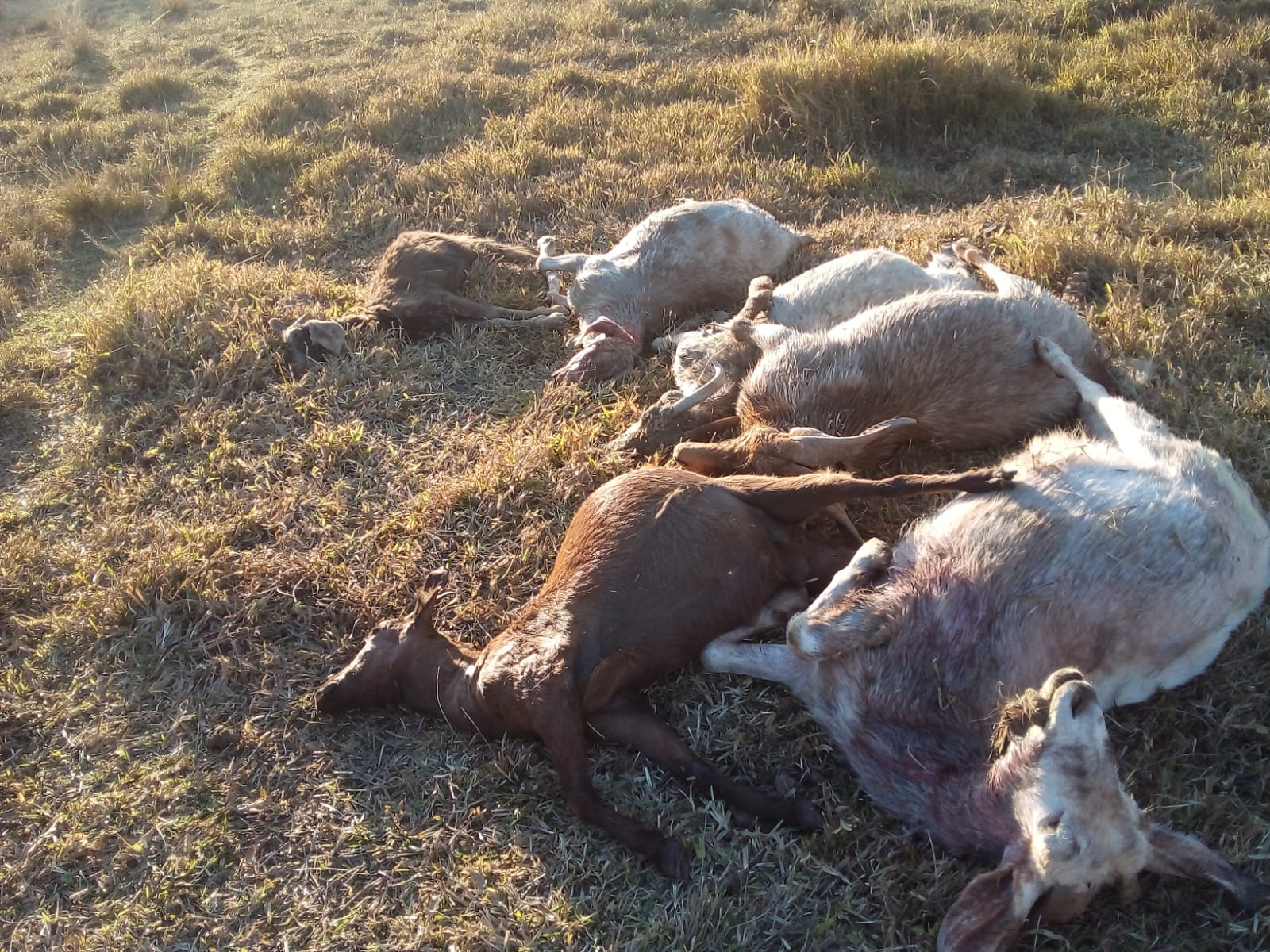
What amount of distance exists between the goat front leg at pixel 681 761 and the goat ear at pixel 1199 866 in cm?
86

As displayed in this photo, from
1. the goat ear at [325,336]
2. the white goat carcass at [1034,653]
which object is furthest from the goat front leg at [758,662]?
the goat ear at [325,336]

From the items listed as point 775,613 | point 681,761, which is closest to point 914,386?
point 775,613

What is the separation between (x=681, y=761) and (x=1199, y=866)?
1.37 m

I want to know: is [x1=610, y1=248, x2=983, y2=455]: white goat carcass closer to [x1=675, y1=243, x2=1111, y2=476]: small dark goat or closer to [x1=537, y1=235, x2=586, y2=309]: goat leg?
[x1=675, y1=243, x2=1111, y2=476]: small dark goat

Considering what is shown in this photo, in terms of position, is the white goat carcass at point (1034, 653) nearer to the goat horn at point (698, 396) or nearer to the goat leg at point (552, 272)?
the goat horn at point (698, 396)

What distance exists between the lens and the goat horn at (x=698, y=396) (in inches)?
159

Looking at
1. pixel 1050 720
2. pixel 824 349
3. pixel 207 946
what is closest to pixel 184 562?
pixel 207 946

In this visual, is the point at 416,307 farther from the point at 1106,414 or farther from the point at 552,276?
the point at 1106,414

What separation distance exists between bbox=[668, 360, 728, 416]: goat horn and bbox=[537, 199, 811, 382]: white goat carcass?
1.10 metres

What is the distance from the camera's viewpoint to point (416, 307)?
17.3 feet

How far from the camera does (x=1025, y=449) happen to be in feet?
11.7

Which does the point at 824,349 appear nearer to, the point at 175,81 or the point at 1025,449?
the point at 1025,449

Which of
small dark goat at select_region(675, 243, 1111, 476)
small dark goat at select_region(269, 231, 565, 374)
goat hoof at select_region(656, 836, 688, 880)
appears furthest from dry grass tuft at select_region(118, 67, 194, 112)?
goat hoof at select_region(656, 836, 688, 880)

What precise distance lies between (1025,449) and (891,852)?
1.70 m
